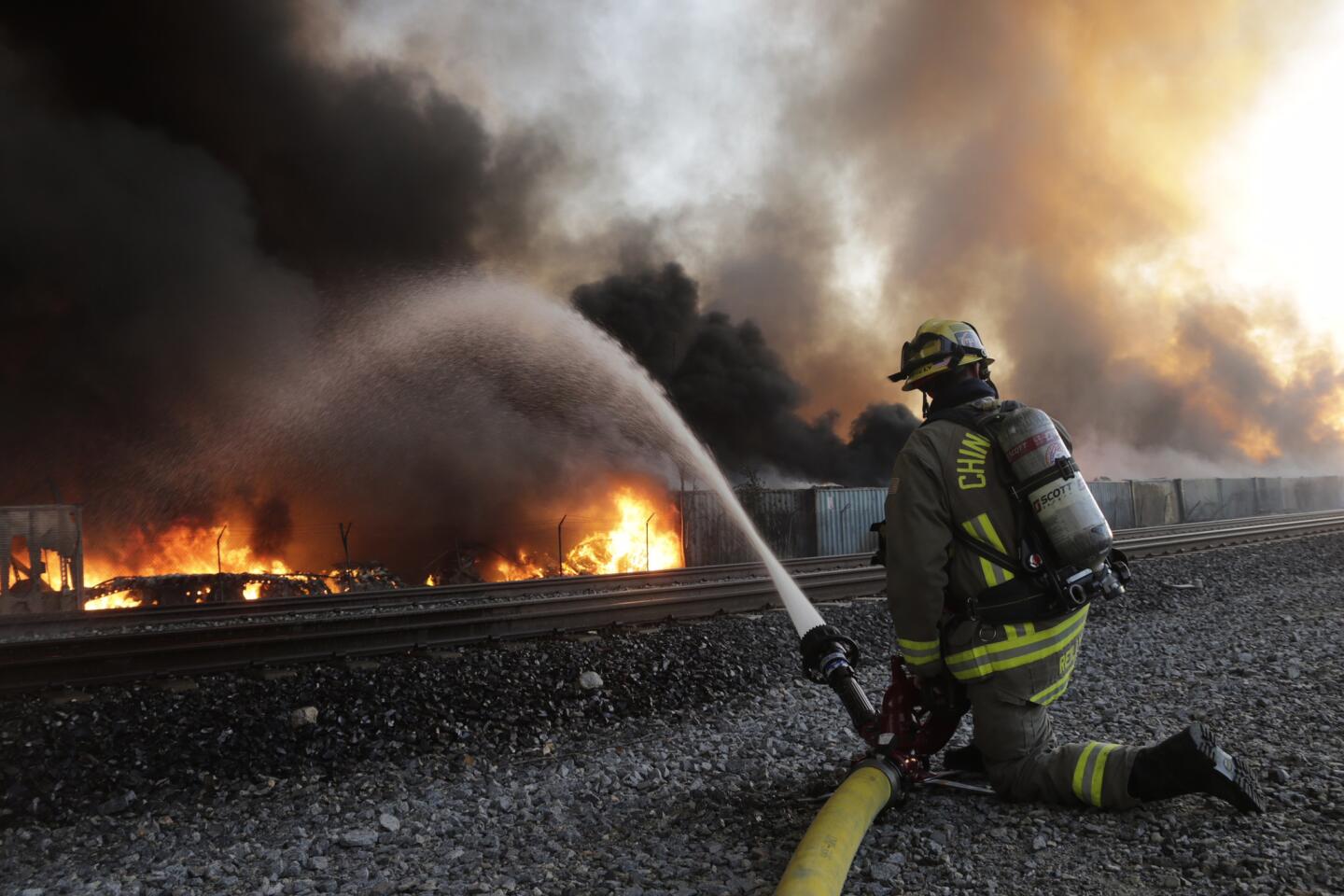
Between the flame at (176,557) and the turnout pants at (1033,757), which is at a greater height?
the flame at (176,557)

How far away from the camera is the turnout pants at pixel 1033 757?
10.8ft

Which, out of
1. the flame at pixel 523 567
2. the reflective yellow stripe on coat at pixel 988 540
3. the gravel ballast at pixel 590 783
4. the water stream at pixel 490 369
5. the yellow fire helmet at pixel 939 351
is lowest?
the gravel ballast at pixel 590 783

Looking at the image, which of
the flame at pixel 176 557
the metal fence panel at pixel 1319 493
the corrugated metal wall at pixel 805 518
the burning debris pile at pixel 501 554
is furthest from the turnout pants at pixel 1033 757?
the metal fence panel at pixel 1319 493

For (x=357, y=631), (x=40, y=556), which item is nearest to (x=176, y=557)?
(x=40, y=556)

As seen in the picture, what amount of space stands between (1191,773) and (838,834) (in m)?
1.41

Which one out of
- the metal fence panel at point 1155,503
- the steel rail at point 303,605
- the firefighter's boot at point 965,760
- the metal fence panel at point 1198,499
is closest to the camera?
the firefighter's boot at point 965,760

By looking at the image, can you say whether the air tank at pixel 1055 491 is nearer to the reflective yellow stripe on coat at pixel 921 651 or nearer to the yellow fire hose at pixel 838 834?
the reflective yellow stripe on coat at pixel 921 651

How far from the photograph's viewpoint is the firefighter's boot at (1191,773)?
3.01 metres

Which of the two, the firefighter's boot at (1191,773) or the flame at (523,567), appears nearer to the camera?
the firefighter's boot at (1191,773)

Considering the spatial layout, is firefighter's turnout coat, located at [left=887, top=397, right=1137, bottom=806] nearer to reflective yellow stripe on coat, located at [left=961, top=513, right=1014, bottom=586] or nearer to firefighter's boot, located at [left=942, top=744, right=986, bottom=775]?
reflective yellow stripe on coat, located at [left=961, top=513, right=1014, bottom=586]

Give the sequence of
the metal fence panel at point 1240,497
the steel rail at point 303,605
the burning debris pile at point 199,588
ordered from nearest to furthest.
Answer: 1. the steel rail at point 303,605
2. the burning debris pile at point 199,588
3. the metal fence panel at point 1240,497

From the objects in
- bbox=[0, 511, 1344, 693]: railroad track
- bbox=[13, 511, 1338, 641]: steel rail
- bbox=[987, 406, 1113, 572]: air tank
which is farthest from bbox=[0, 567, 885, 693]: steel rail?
bbox=[987, 406, 1113, 572]: air tank

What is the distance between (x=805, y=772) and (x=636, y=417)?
68.3 feet

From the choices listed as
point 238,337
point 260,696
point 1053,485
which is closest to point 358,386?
point 238,337
